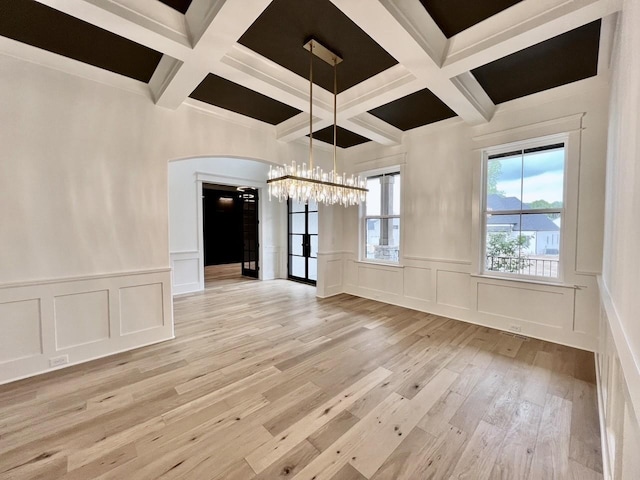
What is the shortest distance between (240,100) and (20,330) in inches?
132

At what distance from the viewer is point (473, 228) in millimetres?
3877

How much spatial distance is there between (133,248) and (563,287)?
5.17m

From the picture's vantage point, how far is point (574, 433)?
1.85 meters

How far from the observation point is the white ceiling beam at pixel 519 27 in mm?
1823

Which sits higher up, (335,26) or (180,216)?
(335,26)

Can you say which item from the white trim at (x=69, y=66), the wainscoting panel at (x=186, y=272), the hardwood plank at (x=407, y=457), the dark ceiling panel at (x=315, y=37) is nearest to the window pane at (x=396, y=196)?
the dark ceiling panel at (x=315, y=37)

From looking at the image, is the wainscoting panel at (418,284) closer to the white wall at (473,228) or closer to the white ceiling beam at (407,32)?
the white wall at (473,228)

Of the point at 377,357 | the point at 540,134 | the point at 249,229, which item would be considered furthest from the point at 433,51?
the point at 249,229

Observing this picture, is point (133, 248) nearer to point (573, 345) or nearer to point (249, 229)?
point (249, 229)

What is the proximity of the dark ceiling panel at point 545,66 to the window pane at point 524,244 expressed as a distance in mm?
→ 1551

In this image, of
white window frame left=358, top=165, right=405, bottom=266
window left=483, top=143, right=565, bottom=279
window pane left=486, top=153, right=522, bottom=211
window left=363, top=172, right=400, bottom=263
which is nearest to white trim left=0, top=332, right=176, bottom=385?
white window frame left=358, top=165, right=405, bottom=266

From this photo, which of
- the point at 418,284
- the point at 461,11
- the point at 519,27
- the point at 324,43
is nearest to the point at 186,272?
the point at 418,284

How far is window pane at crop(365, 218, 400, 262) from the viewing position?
5.00 metres

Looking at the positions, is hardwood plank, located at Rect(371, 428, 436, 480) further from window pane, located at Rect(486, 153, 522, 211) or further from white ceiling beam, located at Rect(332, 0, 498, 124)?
window pane, located at Rect(486, 153, 522, 211)
